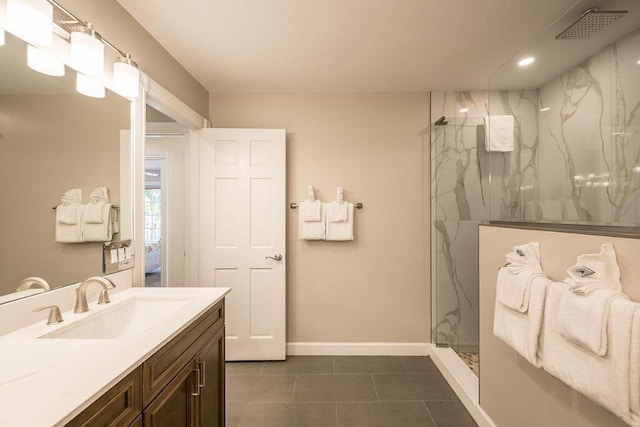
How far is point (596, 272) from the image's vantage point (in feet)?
3.29

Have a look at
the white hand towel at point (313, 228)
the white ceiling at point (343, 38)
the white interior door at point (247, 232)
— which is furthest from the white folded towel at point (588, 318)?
the white interior door at point (247, 232)

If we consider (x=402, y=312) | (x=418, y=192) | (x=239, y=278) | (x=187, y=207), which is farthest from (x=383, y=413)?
(x=187, y=207)

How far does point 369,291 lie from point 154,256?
3.75 meters

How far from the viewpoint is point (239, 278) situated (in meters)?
2.62

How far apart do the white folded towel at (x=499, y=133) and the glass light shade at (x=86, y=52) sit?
218 centimetres

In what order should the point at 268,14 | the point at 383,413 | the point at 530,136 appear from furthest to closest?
the point at 383,413 → the point at 268,14 → the point at 530,136

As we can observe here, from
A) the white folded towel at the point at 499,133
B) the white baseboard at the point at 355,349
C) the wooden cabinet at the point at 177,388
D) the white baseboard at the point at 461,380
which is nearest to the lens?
the wooden cabinet at the point at 177,388

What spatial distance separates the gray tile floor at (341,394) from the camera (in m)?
1.87

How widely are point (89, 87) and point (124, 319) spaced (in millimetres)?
1168

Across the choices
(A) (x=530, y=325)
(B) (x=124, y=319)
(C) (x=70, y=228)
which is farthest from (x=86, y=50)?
(A) (x=530, y=325)

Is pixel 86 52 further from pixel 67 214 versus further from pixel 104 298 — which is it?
pixel 104 298

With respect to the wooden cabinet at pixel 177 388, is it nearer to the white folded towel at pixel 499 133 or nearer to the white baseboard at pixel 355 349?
the white baseboard at pixel 355 349

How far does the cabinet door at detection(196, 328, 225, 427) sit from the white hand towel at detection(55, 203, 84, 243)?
798 mm

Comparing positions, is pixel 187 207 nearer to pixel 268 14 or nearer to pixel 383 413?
pixel 268 14
